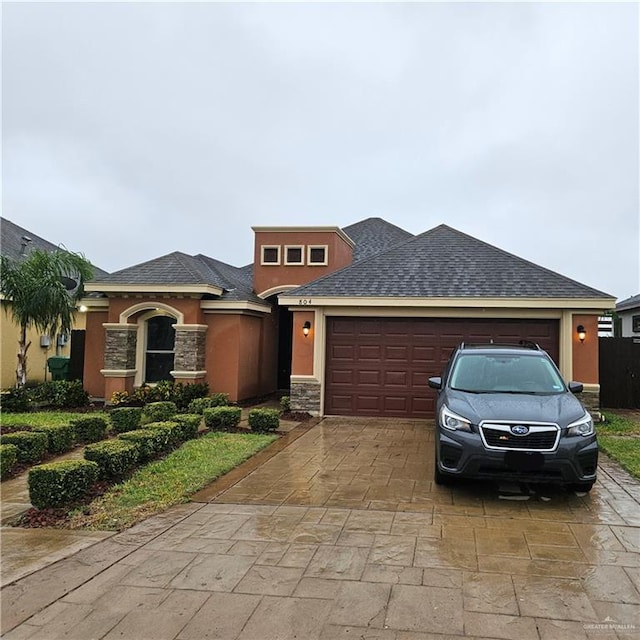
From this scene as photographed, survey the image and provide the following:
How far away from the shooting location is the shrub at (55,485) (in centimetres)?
505

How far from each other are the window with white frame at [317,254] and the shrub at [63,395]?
23.5 feet

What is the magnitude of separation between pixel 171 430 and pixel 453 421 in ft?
14.3

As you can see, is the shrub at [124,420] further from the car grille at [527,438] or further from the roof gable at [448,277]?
the car grille at [527,438]

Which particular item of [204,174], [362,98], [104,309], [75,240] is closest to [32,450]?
[104,309]

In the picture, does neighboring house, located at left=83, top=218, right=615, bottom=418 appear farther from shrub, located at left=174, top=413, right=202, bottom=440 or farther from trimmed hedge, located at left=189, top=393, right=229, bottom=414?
shrub, located at left=174, top=413, right=202, bottom=440

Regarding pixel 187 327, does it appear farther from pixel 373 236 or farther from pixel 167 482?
pixel 373 236

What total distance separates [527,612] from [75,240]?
125 ft

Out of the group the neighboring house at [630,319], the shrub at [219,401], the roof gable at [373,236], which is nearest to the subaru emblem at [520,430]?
the shrub at [219,401]

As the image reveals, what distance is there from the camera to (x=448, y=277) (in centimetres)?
1184

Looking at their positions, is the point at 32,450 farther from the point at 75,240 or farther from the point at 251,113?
the point at 75,240

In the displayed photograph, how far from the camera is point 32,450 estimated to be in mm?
7027

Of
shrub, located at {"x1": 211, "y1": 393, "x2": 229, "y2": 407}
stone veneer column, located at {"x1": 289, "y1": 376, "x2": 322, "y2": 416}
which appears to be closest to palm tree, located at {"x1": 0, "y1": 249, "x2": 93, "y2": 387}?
shrub, located at {"x1": 211, "y1": 393, "x2": 229, "y2": 407}

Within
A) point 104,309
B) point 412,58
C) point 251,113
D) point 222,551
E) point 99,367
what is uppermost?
point 251,113

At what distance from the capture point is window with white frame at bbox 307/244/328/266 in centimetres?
1539
